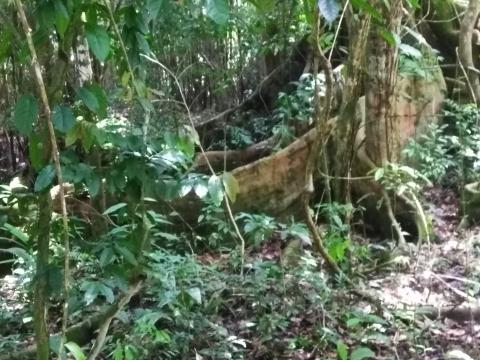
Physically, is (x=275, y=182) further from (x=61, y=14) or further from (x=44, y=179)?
(x=61, y=14)

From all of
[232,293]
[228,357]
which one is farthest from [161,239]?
[228,357]

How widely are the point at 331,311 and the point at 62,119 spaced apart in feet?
7.33

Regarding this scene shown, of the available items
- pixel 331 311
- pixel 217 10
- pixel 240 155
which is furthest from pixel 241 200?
pixel 217 10

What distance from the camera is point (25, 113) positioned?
5.72ft

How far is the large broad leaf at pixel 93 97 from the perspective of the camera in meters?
1.88

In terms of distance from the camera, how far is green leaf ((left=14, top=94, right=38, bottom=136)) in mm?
1737

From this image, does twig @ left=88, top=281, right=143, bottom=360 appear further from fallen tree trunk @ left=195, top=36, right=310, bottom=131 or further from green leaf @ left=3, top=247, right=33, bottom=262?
fallen tree trunk @ left=195, top=36, right=310, bottom=131

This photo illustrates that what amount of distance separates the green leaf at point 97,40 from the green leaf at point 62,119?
0.18 metres

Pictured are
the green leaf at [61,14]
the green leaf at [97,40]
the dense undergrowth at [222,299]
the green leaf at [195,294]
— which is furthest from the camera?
the green leaf at [195,294]

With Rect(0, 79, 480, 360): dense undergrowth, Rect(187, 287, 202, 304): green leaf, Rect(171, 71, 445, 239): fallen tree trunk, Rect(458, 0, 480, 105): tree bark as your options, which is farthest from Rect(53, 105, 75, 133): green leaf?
Rect(458, 0, 480, 105): tree bark

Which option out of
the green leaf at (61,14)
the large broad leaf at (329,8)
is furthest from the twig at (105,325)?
the large broad leaf at (329,8)

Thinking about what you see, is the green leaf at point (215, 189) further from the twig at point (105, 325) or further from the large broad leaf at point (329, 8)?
the large broad leaf at point (329, 8)

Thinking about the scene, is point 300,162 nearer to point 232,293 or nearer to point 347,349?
point 232,293

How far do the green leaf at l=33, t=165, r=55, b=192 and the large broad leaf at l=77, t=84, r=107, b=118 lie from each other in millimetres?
231
